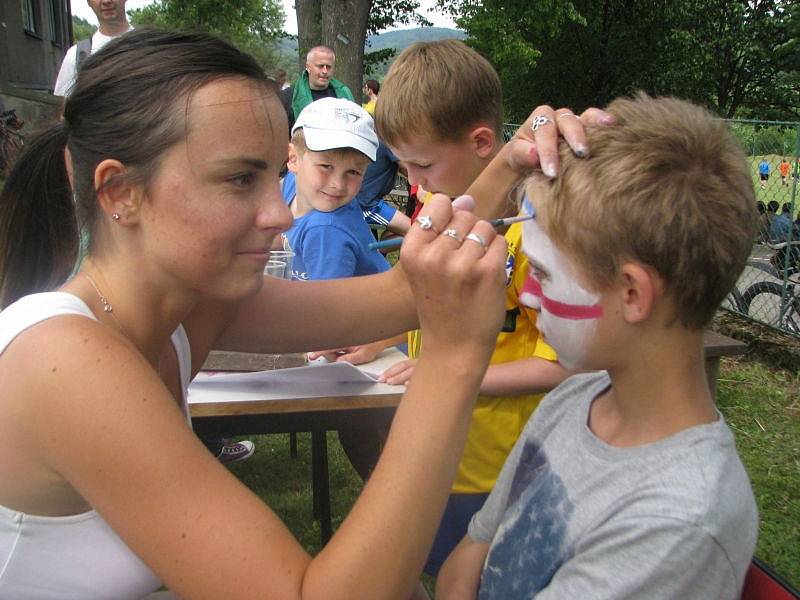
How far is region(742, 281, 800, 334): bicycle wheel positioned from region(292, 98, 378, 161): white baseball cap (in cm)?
361

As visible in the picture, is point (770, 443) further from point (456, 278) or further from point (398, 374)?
point (456, 278)

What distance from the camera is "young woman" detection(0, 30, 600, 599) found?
1.08 m

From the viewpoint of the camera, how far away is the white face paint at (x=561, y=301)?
123 centimetres

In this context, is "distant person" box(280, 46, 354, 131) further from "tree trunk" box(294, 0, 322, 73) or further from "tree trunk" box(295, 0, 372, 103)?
"tree trunk" box(294, 0, 322, 73)

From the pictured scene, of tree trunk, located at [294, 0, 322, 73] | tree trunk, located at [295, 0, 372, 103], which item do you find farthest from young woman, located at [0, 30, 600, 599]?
tree trunk, located at [294, 0, 322, 73]

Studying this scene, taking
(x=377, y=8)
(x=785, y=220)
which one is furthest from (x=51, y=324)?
(x=377, y=8)

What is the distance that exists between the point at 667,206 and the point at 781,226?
15.7 ft

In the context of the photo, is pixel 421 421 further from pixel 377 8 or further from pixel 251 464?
pixel 377 8

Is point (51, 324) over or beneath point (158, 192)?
beneath

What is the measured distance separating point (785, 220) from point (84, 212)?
508 cm

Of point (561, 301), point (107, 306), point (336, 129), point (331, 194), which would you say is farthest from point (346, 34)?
point (561, 301)

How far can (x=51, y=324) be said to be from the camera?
3.91 ft

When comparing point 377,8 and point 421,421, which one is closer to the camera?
point 421,421

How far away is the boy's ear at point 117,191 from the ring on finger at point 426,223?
50cm
